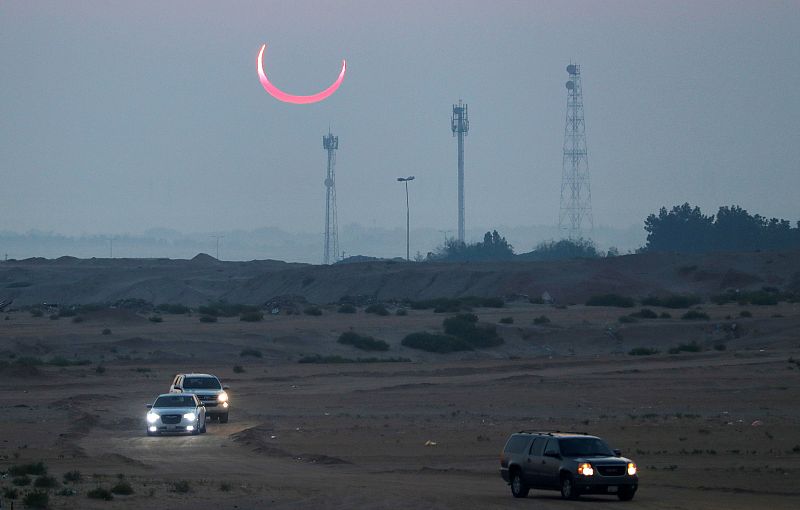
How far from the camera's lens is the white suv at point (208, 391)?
3853cm

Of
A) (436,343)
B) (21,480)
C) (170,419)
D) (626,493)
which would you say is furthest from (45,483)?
(436,343)

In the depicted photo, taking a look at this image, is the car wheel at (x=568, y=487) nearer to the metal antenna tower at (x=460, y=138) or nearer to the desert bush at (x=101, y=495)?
the desert bush at (x=101, y=495)

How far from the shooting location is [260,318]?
87.4 metres

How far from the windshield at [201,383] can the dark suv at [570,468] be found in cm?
1923

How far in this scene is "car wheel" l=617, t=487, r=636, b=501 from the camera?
20938mm

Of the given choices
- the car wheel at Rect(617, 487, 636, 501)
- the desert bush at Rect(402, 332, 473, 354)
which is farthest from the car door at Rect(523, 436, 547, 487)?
the desert bush at Rect(402, 332, 473, 354)

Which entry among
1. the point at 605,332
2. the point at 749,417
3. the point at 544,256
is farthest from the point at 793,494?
the point at 544,256

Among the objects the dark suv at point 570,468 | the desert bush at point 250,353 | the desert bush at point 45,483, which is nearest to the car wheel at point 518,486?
the dark suv at point 570,468

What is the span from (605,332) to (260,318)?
984 inches

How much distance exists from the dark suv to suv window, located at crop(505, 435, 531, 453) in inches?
0.7

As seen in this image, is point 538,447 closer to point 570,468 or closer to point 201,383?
point 570,468

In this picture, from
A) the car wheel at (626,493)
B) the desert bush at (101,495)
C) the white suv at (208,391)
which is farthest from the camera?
the white suv at (208,391)

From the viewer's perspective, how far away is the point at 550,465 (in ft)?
69.5

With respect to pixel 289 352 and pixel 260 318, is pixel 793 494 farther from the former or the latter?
pixel 260 318
